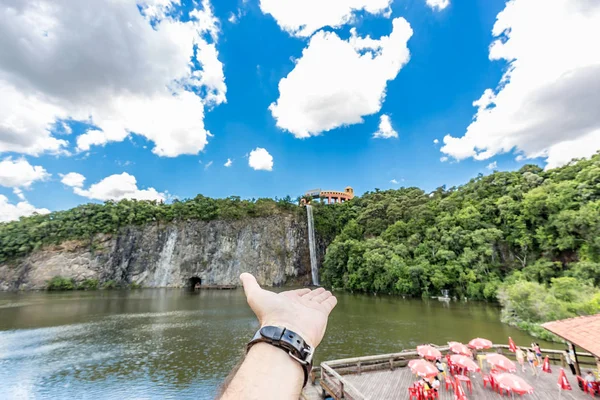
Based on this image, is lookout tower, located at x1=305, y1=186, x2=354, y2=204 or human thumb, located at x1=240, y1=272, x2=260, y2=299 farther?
lookout tower, located at x1=305, y1=186, x2=354, y2=204

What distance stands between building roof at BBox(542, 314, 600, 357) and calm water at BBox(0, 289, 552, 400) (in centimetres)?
763

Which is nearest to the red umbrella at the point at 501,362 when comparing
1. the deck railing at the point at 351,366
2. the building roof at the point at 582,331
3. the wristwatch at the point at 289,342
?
the building roof at the point at 582,331

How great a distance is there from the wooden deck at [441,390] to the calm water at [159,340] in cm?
466

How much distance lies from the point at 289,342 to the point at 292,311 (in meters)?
0.47

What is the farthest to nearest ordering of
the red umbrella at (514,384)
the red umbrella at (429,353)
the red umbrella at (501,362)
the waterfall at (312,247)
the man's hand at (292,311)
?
1. the waterfall at (312,247)
2. the red umbrella at (429,353)
3. the red umbrella at (501,362)
4. the red umbrella at (514,384)
5. the man's hand at (292,311)

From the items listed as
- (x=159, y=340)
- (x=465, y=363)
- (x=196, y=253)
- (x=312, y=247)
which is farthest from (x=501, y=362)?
(x=196, y=253)

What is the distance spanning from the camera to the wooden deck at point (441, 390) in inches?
275

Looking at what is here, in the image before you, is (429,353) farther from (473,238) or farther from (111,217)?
(111,217)

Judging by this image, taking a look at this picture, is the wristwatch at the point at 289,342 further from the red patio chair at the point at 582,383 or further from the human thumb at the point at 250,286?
the red patio chair at the point at 582,383

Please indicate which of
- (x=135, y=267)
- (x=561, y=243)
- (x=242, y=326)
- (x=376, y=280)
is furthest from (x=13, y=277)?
(x=561, y=243)

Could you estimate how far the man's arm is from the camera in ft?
4.53

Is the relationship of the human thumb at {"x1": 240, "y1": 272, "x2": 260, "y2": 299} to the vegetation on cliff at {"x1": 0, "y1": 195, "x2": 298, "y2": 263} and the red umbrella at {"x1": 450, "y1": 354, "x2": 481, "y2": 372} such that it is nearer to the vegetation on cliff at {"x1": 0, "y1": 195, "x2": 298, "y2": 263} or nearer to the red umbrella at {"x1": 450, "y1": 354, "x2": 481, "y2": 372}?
the red umbrella at {"x1": 450, "y1": 354, "x2": 481, "y2": 372}

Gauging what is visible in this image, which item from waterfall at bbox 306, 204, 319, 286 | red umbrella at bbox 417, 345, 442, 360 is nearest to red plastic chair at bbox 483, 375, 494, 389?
red umbrella at bbox 417, 345, 442, 360

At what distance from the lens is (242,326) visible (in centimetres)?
1883
